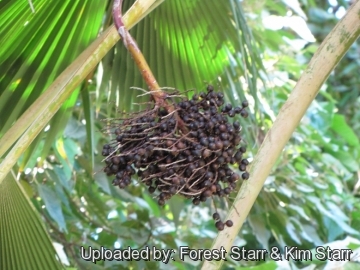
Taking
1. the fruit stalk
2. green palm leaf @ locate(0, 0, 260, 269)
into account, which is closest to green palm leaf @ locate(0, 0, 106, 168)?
green palm leaf @ locate(0, 0, 260, 269)

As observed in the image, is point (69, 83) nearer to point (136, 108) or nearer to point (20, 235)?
point (20, 235)

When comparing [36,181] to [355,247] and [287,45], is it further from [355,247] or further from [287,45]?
[287,45]

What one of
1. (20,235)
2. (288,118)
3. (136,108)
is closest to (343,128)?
(136,108)

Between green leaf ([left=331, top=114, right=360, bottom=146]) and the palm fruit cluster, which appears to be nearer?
the palm fruit cluster

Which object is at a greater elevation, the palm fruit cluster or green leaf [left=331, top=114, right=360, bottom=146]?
the palm fruit cluster

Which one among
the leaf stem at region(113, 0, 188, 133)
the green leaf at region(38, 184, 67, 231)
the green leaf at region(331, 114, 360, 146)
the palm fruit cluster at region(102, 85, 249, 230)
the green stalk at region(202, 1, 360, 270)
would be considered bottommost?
the green leaf at region(331, 114, 360, 146)

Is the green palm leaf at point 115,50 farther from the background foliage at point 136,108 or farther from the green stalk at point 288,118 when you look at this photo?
the green stalk at point 288,118

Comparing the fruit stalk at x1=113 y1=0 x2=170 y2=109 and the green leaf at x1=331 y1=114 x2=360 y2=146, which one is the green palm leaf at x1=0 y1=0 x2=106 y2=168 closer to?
the fruit stalk at x1=113 y1=0 x2=170 y2=109
